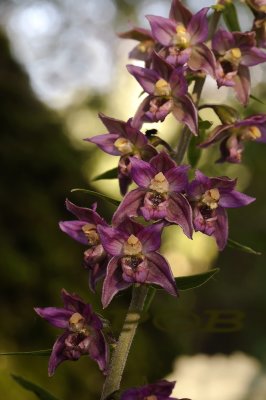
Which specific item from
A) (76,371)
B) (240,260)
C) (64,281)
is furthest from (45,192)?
(240,260)

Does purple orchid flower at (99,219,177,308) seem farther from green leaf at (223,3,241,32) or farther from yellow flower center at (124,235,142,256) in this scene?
green leaf at (223,3,241,32)

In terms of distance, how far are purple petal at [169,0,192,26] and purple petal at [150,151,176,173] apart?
414mm

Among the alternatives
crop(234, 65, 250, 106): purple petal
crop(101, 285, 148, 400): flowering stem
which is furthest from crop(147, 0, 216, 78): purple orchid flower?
crop(101, 285, 148, 400): flowering stem

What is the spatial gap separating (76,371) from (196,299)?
7860 millimetres

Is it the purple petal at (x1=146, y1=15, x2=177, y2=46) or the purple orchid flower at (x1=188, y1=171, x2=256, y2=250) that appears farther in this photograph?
the purple petal at (x1=146, y1=15, x2=177, y2=46)

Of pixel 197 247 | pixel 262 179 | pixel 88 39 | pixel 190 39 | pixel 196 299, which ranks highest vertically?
pixel 190 39

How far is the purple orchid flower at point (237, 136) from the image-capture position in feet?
5.14

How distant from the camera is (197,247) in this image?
1077cm

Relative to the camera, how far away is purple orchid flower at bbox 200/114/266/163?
5.14ft

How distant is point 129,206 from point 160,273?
0.54 feet

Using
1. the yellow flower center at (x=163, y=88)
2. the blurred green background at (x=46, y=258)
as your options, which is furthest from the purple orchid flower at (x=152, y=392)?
the yellow flower center at (x=163, y=88)

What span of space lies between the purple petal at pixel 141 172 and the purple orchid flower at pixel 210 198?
0.09 metres

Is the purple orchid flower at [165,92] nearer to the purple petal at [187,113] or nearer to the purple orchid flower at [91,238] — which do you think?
the purple petal at [187,113]

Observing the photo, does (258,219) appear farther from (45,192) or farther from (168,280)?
(168,280)
